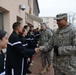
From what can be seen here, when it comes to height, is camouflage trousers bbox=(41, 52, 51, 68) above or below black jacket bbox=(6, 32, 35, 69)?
below

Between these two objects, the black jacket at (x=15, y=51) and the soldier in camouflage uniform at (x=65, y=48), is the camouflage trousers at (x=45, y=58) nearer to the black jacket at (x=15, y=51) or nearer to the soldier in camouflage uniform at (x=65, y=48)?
the black jacket at (x=15, y=51)

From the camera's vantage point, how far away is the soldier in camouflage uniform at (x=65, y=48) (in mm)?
5352

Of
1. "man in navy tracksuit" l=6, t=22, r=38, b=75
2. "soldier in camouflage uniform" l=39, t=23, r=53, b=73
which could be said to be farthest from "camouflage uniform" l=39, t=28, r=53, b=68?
"man in navy tracksuit" l=6, t=22, r=38, b=75

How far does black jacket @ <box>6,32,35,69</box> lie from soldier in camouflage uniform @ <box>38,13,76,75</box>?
38.3 inches

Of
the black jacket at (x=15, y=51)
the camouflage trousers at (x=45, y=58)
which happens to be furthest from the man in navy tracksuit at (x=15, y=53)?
the camouflage trousers at (x=45, y=58)

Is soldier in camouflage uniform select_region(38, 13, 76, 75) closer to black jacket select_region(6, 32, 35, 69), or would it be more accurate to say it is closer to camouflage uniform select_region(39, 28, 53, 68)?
black jacket select_region(6, 32, 35, 69)

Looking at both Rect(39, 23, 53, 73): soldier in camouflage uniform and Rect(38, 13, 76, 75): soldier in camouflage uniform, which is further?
Rect(39, 23, 53, 73): soldier in camouflage uniform

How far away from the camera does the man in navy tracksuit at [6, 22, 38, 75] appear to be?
20.2 feet

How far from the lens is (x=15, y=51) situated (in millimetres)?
6211

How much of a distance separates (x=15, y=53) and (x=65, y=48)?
1.44 m

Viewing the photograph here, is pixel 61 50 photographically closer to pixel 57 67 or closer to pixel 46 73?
pixel 57 67

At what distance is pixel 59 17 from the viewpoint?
18.1ft

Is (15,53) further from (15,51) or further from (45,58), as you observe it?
(45,58)

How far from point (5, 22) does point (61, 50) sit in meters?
7.10
